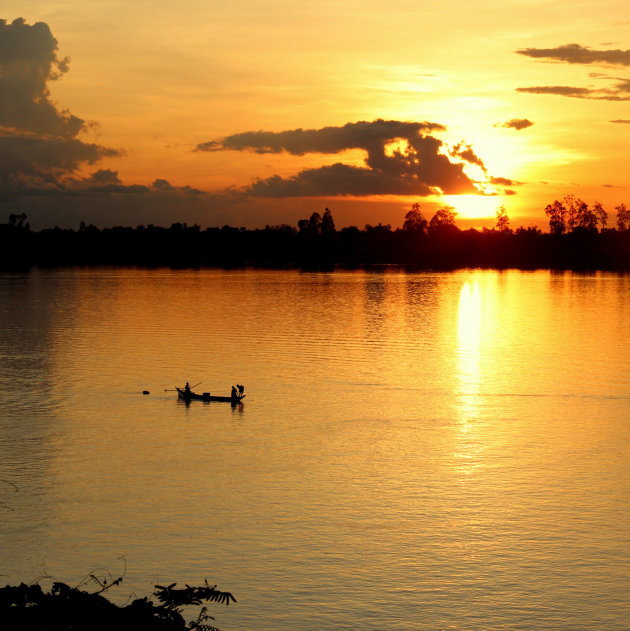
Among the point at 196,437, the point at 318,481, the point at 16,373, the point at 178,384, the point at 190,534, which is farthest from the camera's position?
the point at 16,373

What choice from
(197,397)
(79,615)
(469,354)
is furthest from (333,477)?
(469,354)

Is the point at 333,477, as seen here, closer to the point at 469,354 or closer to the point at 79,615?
the point at 79,615

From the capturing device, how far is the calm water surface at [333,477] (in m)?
20.8

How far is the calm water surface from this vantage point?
20.8 metres

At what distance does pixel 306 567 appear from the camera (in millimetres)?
21875

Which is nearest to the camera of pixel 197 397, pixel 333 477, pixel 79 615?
pixel 79 615

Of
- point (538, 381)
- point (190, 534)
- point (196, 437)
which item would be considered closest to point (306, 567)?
point (190, 534)

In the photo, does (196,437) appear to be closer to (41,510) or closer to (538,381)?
(41,510)

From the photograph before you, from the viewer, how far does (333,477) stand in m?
29.8

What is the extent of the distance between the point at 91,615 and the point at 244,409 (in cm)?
3021

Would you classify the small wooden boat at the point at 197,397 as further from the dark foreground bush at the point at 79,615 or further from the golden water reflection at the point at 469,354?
the dark foreground bush at the point at 79,615

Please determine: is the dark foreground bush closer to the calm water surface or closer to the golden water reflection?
the calm water surface

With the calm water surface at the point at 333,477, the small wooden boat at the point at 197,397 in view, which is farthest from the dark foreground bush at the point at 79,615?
the small wooden boat at the point at 197,397

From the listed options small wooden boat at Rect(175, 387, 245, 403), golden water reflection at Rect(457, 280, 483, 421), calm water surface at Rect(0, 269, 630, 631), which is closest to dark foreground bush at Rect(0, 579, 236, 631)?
calm water surface at Rect(0, 269, 630, 631)
